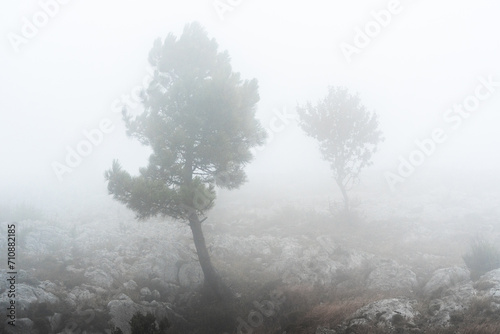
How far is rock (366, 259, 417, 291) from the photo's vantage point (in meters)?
14.2

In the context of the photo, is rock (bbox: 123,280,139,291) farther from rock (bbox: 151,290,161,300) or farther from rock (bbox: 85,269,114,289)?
rock (bbox: 151,290,161,300)

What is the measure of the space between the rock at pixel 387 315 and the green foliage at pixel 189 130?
7118mm

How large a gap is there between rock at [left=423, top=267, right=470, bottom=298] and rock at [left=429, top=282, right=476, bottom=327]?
2.25 ft

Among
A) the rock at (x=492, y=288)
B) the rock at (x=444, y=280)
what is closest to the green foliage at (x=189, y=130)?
the rock at (x=444, y=280)

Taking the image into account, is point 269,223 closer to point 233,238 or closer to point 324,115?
point 233,238

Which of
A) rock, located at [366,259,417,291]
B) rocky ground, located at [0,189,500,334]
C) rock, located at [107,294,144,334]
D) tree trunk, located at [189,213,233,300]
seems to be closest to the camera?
rocky ground, located at [0,189,500,334]

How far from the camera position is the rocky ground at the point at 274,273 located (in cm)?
1038

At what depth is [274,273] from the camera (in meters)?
16.9

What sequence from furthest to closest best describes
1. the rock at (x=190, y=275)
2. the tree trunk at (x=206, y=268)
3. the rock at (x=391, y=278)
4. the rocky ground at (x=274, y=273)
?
the rock at (x=190, y=275)
the tree trunk at (x=206, y=268)
the rock at (x=391, y=278)
the rocky ground at (x=274, y=273)

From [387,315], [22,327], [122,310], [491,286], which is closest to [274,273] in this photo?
[387,315]

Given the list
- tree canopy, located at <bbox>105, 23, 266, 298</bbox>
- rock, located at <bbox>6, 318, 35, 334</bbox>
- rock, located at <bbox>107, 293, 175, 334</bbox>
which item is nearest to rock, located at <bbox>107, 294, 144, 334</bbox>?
rock, located at <bbox>107, 293, 175, 334</bbox>

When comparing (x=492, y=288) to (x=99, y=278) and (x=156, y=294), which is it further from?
(x=99, y=278)

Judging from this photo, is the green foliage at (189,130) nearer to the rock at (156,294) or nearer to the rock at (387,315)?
the rock at (156,294)

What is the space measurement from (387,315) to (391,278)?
5962 millimetres
